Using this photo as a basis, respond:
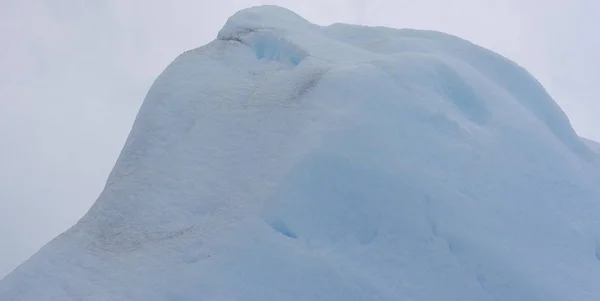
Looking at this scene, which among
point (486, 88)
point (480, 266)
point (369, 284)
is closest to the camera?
point (369, 284)

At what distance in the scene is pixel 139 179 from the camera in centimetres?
637

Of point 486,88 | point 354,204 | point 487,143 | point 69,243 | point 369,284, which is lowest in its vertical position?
point 69,243

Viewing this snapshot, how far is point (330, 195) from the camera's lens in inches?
231

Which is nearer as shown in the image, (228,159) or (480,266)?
(480,266)

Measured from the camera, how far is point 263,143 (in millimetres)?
6336

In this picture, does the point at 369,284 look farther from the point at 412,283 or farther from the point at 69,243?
the point at 69,243

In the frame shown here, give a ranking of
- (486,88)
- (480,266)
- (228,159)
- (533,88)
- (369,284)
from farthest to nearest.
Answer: (533,88)
(486,88)
(228,159)
(480,266)
(369,284)

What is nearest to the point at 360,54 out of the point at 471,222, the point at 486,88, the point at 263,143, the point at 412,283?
the point at 486,88

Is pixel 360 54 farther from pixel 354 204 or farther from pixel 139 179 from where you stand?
pixel 139 179

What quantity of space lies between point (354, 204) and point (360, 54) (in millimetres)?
2429

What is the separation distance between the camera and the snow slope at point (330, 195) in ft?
17.7

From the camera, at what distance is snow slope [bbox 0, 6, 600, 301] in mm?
5398

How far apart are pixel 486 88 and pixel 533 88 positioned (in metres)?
1.18

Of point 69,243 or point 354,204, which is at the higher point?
point 354,204
